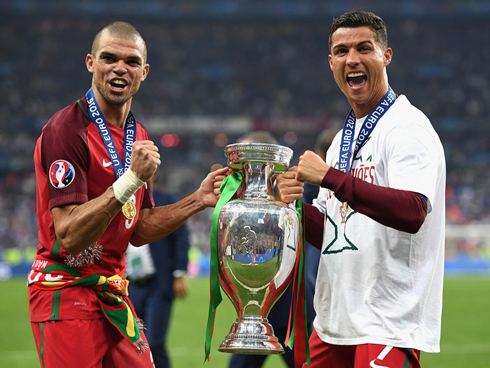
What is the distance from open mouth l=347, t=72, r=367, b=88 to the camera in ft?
9.75

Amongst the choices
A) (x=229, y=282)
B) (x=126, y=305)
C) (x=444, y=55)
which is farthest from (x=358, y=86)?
(x=444, y=55)

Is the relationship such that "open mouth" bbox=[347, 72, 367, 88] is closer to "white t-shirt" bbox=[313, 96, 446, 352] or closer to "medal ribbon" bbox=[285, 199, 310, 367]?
"white t-shirt" bbox=[313, 96, 446, 352]

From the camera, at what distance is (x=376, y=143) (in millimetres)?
2867

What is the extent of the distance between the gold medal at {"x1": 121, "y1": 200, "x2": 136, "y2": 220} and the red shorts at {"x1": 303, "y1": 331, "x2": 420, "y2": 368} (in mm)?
1097

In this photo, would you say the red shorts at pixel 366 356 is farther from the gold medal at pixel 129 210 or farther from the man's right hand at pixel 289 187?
the gold medal at pixel 129 210

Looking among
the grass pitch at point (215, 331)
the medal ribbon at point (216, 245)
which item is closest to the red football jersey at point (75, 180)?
the medal ribbon at point (216, 245)

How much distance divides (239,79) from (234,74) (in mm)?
429

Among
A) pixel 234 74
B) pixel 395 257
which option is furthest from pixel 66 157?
pixel 234 74

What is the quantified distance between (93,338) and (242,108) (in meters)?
31.5

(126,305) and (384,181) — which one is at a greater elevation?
(384,181)

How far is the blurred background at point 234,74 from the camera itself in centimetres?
3148

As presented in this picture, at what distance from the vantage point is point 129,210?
3.14 metres

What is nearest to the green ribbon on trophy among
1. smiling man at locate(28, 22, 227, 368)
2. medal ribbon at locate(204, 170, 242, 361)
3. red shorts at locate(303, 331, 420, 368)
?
medal ribbon at locate(204, 170, 242, 361)

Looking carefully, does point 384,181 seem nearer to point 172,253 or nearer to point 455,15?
point 172,253
